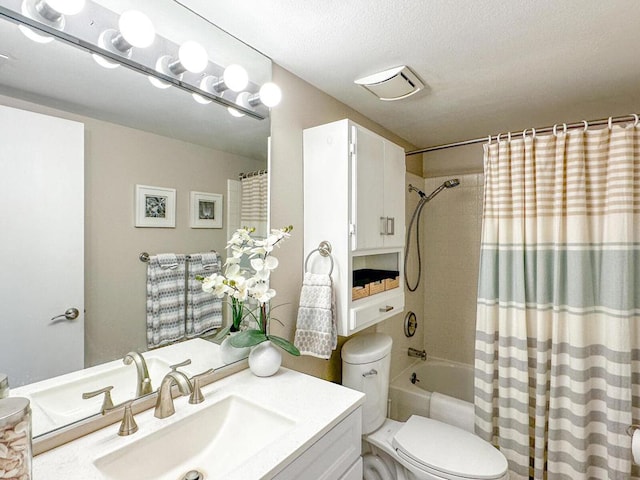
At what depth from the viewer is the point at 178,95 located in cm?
121

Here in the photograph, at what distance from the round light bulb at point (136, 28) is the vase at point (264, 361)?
1.15m

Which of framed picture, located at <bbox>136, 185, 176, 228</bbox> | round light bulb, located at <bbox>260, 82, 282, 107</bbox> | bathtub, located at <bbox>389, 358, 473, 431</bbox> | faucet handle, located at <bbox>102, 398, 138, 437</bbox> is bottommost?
bathtub, located at <bbox>389, 358, 473, 431</bbox>

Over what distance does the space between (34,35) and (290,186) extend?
967mm

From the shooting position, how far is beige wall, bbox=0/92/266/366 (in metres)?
0.99

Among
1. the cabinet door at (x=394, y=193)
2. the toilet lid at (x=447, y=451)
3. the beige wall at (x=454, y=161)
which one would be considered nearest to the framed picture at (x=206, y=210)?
the cabinet door at (x=394, y=193)

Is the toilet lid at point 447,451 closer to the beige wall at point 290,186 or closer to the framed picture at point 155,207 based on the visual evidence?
the beige wall at point 290,186

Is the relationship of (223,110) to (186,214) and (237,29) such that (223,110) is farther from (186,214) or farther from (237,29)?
(186,214)

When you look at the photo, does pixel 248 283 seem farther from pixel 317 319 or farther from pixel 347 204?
pixel 347 204

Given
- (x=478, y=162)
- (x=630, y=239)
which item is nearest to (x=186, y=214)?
(x=630, y=239)

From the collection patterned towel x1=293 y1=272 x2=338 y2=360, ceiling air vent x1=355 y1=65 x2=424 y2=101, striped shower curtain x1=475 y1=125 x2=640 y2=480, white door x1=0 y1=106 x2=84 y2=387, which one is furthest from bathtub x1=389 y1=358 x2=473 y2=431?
white door x1=0 y1=106 x2=84 y2=387

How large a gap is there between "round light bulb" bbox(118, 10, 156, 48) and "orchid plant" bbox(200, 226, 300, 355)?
721mm

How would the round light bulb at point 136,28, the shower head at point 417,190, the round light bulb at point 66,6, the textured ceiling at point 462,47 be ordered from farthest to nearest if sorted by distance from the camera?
the shower head at point 417,190 → the textured ceiling at point 462,47 → the round light bulb at point 136,28 → the round light bulb at point 66,6

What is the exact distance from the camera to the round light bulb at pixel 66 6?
0.90 metres

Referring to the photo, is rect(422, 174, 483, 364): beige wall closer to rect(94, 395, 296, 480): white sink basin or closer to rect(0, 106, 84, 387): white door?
rect(94, 395, 296, 480): white sink basin
